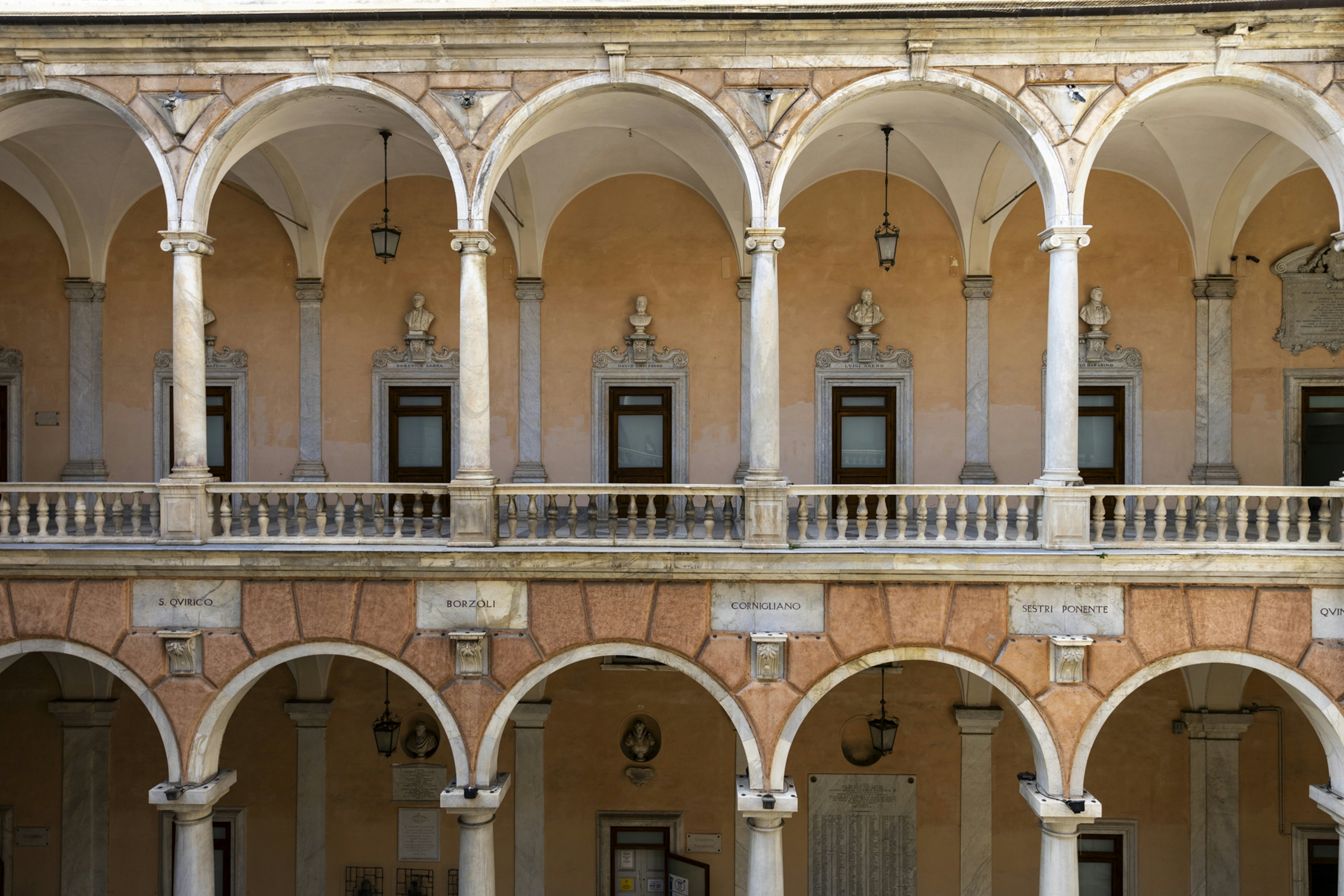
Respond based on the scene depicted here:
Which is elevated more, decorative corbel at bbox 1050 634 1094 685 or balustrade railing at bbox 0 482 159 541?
balustrade railing at bbox 0 482 159 541

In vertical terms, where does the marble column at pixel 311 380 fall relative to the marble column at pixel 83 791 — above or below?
above

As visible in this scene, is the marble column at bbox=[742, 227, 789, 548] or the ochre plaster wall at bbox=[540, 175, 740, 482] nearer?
the marble column at bbox=[742, 227, 789, 548]

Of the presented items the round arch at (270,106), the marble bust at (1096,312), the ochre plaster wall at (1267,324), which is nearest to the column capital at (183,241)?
the round arch at (270,106)

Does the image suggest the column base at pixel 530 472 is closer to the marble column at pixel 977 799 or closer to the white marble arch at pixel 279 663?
the white marble arch at pixel 279 663

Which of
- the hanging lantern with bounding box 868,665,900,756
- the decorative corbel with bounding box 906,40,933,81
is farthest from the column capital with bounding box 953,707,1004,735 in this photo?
the decorative corbel with bounding box 906,40,933,81

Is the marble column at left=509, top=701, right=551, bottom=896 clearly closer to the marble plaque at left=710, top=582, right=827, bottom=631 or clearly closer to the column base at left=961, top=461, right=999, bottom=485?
the marble plaque at left=710, top=582, right=827, bottom=631

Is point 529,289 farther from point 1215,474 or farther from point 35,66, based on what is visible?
point 1215,474

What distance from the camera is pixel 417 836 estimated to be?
11.5 meters

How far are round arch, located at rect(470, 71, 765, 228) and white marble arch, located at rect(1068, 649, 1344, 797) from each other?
18.9ft

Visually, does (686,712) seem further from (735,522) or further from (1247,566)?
(1247,566)

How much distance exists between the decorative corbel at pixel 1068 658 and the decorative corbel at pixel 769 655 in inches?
99.2

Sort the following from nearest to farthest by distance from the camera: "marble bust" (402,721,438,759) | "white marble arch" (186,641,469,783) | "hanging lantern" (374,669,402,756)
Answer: "white marble arch" (186,641,469,783) < "hanging lantern" (374,669,402,756) < "marble bust" (402,721,438,759)

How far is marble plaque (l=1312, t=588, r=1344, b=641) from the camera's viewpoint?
318 inches

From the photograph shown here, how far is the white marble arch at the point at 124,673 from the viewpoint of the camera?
8438 millimetres
